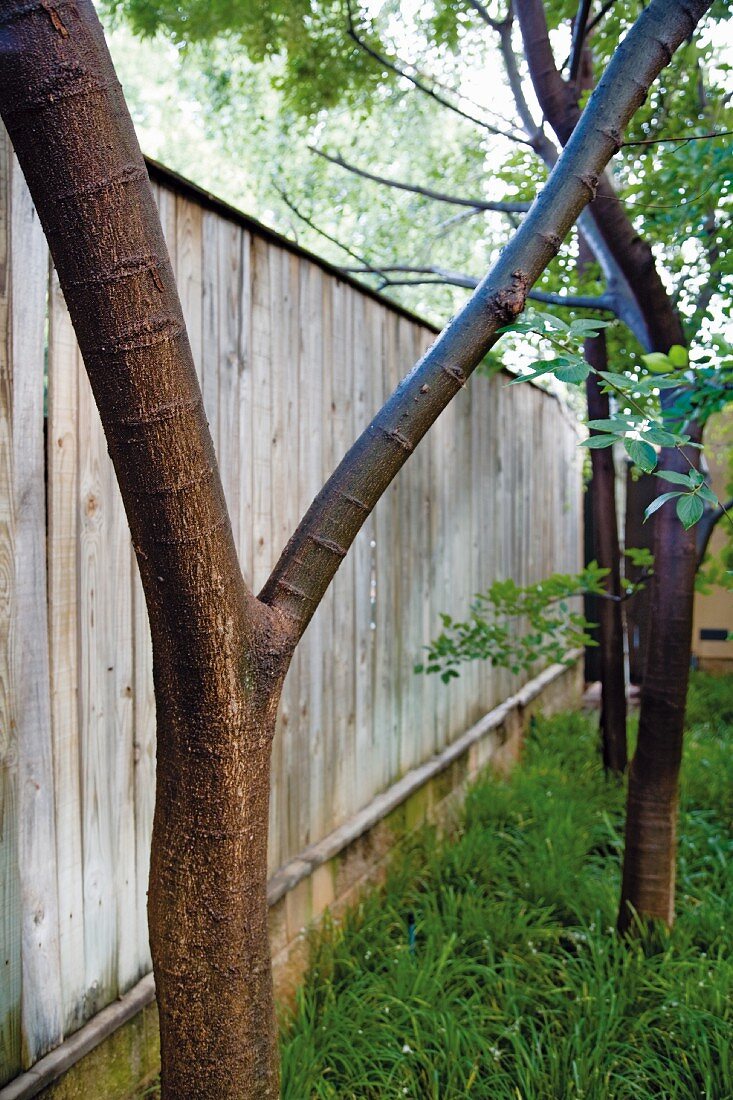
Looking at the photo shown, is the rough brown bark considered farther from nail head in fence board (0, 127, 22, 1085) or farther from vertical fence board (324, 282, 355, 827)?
vertical fence board (324, 282, 355, 827)

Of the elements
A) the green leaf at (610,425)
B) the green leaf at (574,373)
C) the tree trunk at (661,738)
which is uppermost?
the green leaf at (574,373)

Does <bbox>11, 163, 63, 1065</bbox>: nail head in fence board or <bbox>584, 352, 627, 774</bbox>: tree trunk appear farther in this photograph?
<bbox>584, 352, 627, 774</bbox>: tree trunk

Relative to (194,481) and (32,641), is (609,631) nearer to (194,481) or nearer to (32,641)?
(32,641)

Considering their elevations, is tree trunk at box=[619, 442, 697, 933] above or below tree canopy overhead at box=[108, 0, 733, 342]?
below

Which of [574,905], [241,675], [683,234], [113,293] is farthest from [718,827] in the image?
[113,293]

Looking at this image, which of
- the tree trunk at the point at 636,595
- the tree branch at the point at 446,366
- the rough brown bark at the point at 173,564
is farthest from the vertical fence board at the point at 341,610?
the tree trunk at the point at 636,595

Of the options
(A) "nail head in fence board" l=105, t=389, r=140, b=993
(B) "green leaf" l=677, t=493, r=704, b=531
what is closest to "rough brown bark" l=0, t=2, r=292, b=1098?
(B) "green leaf" l=677, t=493, r=704, b=531

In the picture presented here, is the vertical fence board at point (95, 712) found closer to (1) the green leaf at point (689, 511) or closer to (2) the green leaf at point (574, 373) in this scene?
(2) the green leaf at point (574, 373)

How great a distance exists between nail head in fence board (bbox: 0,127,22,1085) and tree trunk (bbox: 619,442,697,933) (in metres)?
1.93

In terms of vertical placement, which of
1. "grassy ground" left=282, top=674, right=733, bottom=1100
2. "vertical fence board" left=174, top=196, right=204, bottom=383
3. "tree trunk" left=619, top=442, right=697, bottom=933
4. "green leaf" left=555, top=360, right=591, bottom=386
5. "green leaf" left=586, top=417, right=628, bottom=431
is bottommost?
"grassy ground" left=282, top=674, right=733, bottom=1100

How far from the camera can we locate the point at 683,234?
2807 millimetres

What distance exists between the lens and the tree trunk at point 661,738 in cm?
288

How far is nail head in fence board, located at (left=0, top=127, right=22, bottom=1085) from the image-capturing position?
5.34 ft

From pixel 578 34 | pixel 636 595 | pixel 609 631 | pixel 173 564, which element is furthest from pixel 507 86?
pixel 173 564
